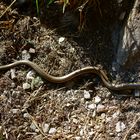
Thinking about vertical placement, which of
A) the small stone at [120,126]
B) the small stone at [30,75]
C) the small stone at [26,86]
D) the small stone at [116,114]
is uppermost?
the small stone at [30,75]

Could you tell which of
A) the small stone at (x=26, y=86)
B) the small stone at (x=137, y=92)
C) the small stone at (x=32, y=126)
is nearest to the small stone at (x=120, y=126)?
the small stone at (x=137, y=92)

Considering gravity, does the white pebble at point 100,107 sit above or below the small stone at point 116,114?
above

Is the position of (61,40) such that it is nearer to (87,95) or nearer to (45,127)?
(87,95)

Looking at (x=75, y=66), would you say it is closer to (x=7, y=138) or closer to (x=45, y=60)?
(x=45, y=60)

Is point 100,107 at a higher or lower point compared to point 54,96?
lower

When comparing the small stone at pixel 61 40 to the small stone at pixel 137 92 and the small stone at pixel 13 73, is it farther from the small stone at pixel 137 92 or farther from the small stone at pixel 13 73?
the small stone at pixel 137 92

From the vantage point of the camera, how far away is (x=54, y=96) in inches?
157

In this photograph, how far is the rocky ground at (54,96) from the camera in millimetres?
3820

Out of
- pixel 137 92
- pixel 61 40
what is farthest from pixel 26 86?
pixel 137 92

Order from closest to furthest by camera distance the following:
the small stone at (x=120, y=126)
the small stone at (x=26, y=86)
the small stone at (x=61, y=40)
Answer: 1. the small stone at (x=120, y=126)
2. the small stone at (x=26, y=86)
3. the small stone at (x=61, y=40)

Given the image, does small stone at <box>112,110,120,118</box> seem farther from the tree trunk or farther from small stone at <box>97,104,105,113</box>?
the tree trunk

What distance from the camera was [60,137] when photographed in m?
3.80

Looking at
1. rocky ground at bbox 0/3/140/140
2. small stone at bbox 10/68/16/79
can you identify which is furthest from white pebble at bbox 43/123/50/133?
small stone at bbox 10/68/16/79

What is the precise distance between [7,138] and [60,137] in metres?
0.45
